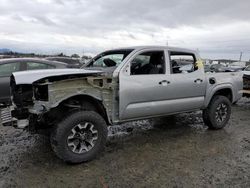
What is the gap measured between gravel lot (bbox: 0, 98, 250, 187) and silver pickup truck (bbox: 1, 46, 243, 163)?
385 millimetres

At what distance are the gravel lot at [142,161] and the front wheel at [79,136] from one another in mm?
179

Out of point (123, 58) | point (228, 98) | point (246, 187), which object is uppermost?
point (123, 58)

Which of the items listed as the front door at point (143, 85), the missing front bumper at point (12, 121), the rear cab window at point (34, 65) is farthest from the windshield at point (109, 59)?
the rear cab window at point (34, 65)

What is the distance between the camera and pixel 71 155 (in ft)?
15.1

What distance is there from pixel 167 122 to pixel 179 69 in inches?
77.8

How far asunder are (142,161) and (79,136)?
109 centimetres

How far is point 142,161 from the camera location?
16.0 feet

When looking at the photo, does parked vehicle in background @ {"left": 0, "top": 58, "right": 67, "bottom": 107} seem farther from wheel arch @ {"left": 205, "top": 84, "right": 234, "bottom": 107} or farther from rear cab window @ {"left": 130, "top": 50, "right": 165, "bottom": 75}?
wheel arch @ {"left": 205, "top": 84, "right": 234, "bottom": 107}

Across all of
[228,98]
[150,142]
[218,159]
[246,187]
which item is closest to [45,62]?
[150,142]

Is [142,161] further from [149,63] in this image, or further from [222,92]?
[222,92]

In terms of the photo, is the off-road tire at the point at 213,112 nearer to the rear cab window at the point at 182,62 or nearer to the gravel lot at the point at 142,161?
the gravel lot at the point at 142,161

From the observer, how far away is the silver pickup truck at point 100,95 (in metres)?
4.59

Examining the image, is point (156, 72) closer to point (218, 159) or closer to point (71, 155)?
point (218, 159)

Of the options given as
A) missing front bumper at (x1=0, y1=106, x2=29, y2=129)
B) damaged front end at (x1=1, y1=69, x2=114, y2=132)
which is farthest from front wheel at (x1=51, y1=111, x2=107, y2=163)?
missing front bumper at (x1=0, y1=106, x2=29, y2=129)
